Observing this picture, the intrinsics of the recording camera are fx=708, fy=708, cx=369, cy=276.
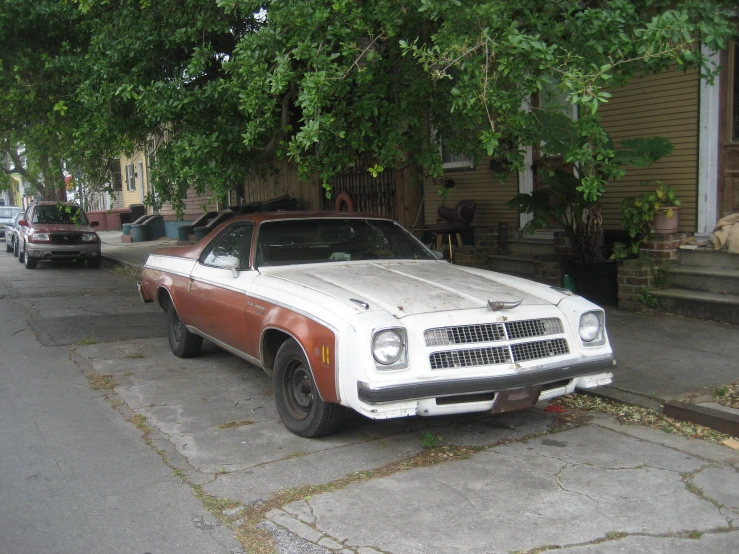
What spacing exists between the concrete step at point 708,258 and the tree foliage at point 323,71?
1833mm

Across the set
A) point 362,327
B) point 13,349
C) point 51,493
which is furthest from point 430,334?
point 13,349

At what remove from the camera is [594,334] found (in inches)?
195

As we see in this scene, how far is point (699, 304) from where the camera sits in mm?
8086

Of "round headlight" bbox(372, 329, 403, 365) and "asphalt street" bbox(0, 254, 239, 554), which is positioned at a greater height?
"round headlight" bbox(372, 329, 403, 365)


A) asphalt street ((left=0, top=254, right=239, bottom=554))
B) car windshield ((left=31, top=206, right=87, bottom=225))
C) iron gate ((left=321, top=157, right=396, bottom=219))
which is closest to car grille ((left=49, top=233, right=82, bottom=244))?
car windshield ((left=31, top=206, right=87, bottom=225))

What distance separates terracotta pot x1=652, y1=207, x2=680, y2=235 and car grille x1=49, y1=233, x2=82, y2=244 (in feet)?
43.3

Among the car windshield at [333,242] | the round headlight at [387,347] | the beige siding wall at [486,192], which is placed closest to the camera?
the round headlight at [387,347]

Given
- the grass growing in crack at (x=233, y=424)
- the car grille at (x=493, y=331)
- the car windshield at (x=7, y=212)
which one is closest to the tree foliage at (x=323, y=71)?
the car grille at (x=493, y=331)

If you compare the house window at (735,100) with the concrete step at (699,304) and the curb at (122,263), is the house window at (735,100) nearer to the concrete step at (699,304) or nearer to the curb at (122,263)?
the concrete step at (699,304)

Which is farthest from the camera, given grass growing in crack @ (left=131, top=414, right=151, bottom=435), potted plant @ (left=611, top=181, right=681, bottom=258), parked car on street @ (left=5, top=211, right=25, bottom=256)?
parked car on street @ (left=5, top=211, right=25, bottom=256)

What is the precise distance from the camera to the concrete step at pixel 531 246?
1073cm

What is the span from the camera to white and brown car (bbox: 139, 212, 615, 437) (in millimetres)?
4301

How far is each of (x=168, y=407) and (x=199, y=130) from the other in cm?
345

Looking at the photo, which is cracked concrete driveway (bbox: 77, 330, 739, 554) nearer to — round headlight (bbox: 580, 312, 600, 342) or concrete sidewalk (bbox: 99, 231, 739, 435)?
concrete sidewalk (bbox: 99, 231, 739, 435)
